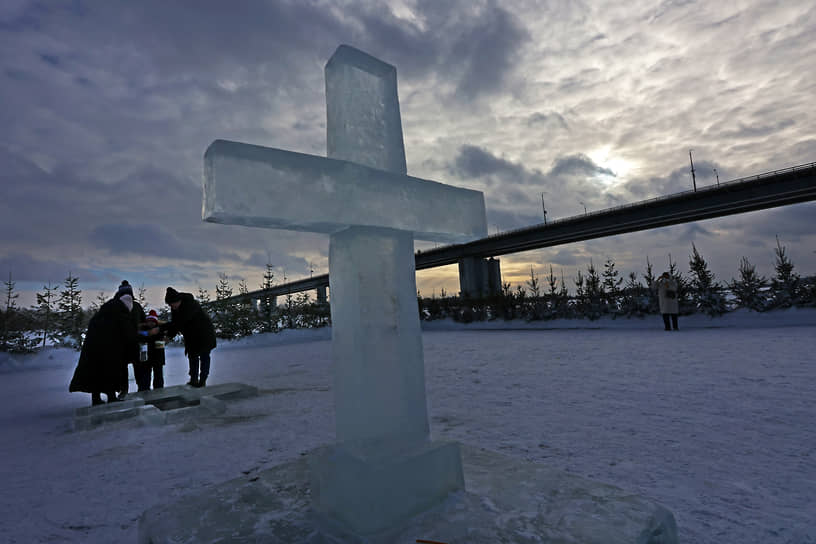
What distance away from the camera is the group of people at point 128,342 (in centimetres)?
490

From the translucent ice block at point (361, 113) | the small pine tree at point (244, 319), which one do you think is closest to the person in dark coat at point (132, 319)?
the translucent ice block at point (361, 113)

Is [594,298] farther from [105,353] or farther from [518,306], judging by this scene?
[105,353]

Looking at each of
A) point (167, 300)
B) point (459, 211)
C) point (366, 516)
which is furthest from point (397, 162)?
point (167, 300)

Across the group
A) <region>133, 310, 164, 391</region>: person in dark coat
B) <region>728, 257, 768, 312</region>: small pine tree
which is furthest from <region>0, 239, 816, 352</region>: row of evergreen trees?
<region>133, 310, 164, 391</region>: person in dark coat

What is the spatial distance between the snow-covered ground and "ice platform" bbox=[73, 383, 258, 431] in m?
0.15

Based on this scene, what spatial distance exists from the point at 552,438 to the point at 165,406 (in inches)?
195

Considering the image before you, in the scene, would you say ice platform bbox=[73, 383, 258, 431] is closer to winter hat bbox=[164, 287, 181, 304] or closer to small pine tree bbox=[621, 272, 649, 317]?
winter hat bbox=[164, 287, 181, 304]

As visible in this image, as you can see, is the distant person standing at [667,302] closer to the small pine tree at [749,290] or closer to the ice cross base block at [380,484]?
the small pine tree at [749,290]

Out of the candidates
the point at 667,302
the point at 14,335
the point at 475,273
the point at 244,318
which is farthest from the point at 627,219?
the point at 14,335

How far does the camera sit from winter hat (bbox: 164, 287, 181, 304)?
598 centimetres

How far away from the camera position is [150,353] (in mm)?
6246

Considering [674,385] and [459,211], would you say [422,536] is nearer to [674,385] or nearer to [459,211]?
[459,211]

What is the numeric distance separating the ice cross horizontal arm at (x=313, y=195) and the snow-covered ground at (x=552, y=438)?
5.99 ft

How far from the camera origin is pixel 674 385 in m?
4.64
